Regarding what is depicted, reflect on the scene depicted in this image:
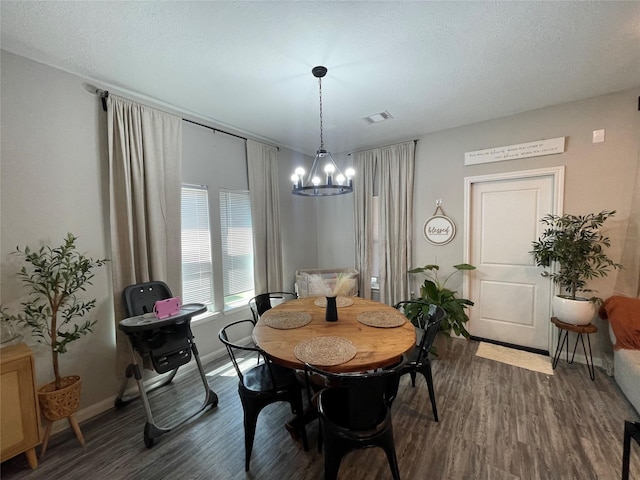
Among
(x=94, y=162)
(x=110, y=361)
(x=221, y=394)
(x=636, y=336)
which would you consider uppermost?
(x=94, y=162)

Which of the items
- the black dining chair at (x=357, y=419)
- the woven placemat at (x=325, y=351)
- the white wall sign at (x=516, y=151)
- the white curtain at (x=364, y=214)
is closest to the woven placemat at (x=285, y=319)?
the woven placemat at (x=325, y=351)

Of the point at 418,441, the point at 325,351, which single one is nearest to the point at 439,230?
the point at 418,441

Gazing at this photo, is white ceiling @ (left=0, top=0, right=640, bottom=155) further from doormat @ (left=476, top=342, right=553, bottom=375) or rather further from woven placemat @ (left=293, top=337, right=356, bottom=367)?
doormat @ (left=476, top=342, right=553, bottom=375)

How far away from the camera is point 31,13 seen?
1556mm

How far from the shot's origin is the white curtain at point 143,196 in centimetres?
232

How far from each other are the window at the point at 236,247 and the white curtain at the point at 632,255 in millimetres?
4157

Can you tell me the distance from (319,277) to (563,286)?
291 centimetres

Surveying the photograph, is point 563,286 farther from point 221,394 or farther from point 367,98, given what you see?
point 221,394

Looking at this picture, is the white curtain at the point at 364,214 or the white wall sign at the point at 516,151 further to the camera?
the white curtain at the point at 364,214

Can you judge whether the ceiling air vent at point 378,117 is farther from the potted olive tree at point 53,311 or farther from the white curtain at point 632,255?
the potted olive tree at point 53,311

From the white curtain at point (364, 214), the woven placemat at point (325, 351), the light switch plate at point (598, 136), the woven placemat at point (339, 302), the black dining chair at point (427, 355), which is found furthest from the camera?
the white curtain at point (364, 214)

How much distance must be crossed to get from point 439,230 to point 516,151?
1272 millimetres

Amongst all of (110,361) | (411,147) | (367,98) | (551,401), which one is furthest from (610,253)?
(110,361)

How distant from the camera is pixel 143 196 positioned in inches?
96.9
